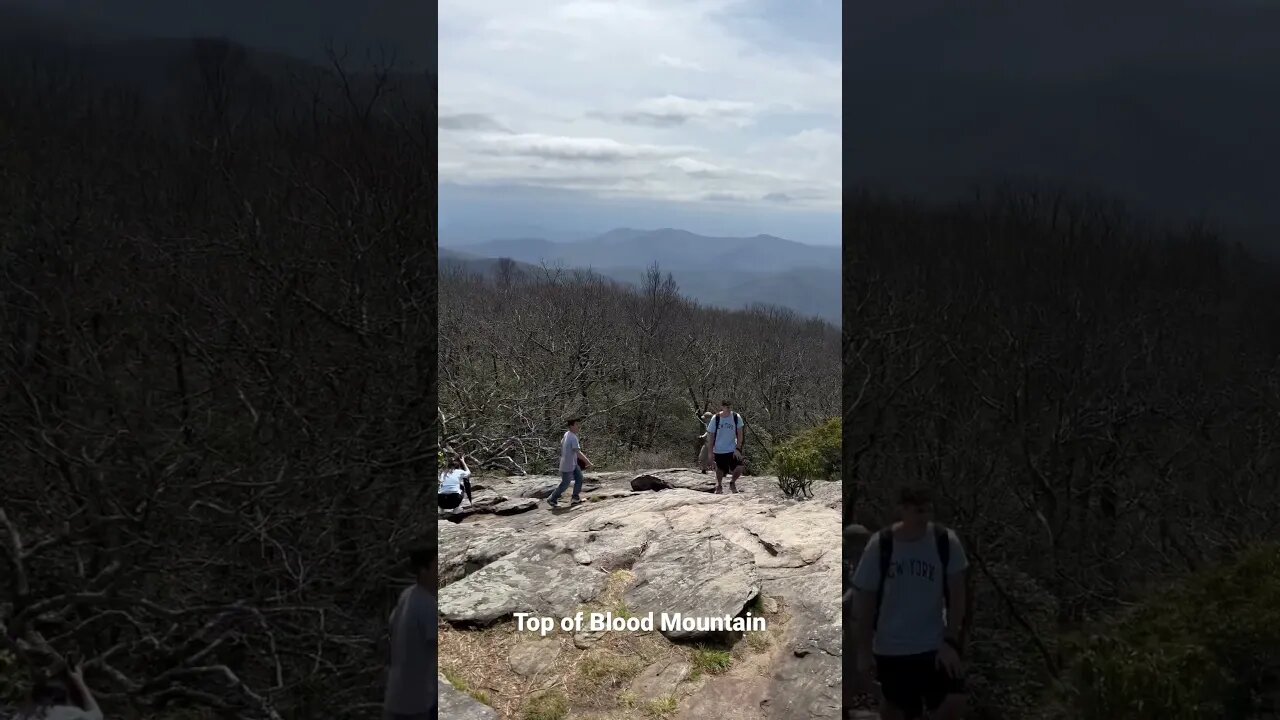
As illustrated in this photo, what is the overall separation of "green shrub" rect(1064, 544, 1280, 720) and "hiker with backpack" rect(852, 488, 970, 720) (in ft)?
1.89

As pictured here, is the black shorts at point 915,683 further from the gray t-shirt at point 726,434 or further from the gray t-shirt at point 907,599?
the gray t-shirt at point 726,434

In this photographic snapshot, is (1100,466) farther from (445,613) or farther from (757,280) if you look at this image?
(757,280)

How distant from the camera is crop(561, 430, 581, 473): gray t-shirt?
26.5 ft

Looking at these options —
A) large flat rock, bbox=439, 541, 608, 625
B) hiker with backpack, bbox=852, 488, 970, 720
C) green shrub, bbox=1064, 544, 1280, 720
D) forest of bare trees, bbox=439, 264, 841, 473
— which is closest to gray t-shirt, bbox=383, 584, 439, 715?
hiker with backpack, bbox=852, 488, 970, 720

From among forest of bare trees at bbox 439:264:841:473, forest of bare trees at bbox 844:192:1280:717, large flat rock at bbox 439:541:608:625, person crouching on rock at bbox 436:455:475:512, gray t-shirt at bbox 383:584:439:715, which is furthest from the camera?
forest of bare trees at bbox 439:264:841:473

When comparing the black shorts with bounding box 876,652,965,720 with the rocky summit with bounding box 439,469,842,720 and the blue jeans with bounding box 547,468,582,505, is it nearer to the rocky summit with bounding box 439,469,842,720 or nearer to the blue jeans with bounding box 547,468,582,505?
the rocky summit with bounding box 439,469,842,720

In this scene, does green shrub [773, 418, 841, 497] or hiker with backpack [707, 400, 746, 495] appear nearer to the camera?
hiker with backpack [707, 400, 746, 495]

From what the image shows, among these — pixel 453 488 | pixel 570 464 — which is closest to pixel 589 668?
pixel 453 488

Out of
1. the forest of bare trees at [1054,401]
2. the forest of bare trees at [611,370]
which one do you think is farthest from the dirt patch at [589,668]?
the forest of bare trees at [611,370]

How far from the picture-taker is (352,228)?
3.36 m

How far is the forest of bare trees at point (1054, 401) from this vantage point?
3455mm

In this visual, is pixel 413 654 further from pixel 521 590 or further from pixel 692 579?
pixel 692 579

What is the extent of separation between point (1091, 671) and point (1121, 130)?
2.26m

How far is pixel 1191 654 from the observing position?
3.38 meters
